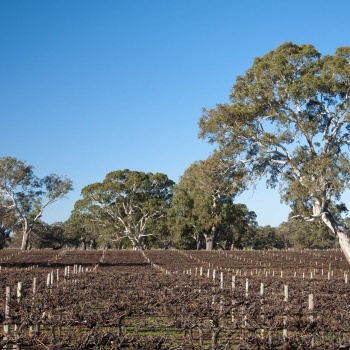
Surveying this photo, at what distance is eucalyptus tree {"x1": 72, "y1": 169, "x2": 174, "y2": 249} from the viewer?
238ft

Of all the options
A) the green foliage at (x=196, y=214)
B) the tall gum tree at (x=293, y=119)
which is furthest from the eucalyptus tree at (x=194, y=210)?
the tall gum tree at (x=293, y=119)

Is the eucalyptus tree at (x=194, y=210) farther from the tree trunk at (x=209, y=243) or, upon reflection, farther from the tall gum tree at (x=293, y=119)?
the tall gum tree at (x=293, y=119)

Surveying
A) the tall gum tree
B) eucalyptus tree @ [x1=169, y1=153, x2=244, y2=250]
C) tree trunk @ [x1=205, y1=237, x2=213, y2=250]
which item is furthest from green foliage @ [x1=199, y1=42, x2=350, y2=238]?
tree trunk @ [x1=205, y1=237, x2=213, y2=250]

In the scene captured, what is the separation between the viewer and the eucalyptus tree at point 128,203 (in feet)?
238

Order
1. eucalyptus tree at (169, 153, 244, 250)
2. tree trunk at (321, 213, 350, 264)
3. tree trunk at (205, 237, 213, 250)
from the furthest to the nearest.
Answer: tree trunk at (205, 237, 213, 250) → eucalyptus tree at (169, 153, 244, 250) → tree trunk at (321, 213, 350, 264)

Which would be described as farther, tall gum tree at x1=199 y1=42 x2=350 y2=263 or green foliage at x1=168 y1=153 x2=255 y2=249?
green foliage at x1=168 y1=153 x2=255 y2=249

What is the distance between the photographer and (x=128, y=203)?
75375 millimetres

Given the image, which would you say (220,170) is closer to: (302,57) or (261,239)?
(302,57)

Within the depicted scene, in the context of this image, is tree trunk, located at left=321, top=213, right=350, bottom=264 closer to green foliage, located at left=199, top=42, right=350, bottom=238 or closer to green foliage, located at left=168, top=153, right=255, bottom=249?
green foliage, located at left=199, top=42, right=350, bottom=238

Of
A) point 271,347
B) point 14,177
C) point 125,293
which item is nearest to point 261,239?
point 14,177

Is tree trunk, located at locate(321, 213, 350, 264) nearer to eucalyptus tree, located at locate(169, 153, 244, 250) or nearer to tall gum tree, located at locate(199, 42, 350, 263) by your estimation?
tall gum tree, located at locate(199, 42, 350, 263)

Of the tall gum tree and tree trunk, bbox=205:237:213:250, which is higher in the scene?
the tall gum tree


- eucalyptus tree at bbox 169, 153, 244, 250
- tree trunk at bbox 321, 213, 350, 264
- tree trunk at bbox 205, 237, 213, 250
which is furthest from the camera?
tree trunk at bbox 205, 237, 213, 250

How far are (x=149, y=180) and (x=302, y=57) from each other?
1865 inches
